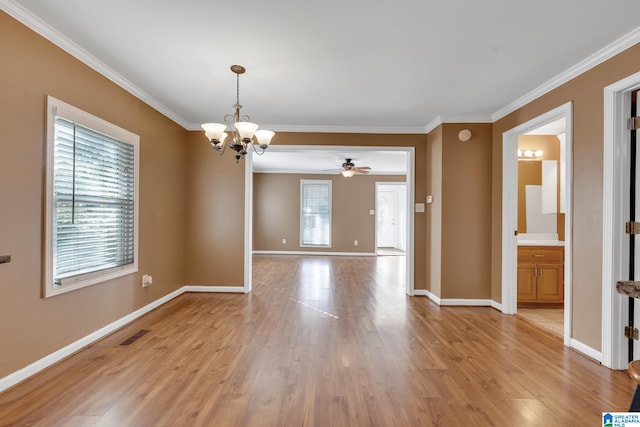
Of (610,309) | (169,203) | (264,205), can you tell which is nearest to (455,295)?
(610,309)

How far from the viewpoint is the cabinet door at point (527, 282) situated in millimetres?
4035

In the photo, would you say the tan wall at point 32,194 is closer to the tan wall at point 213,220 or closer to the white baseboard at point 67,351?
the white baseboard at point 67,351

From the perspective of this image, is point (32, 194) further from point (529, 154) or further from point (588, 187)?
point (529, 154)

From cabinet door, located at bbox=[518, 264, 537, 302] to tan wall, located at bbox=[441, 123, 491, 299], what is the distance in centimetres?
37

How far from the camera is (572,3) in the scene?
196 centimetres

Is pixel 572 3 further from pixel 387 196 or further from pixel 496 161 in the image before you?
pixel 387 196

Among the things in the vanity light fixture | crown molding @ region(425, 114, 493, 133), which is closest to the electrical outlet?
crown molding @ region(425, 114, 493, 133)

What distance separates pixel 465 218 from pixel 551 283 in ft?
4.57

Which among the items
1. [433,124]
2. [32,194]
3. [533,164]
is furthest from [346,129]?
[32,194]

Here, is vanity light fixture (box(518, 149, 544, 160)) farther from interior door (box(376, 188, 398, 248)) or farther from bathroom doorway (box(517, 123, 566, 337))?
interior door (box(376, 188, 398, 248))

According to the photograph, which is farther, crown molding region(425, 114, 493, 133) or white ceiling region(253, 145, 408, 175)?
white ceiling region(253, 145, 408, 175)

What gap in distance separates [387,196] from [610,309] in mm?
9401

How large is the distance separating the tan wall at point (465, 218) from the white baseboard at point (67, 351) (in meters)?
3.87

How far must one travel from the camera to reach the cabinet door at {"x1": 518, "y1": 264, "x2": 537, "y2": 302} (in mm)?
4035
